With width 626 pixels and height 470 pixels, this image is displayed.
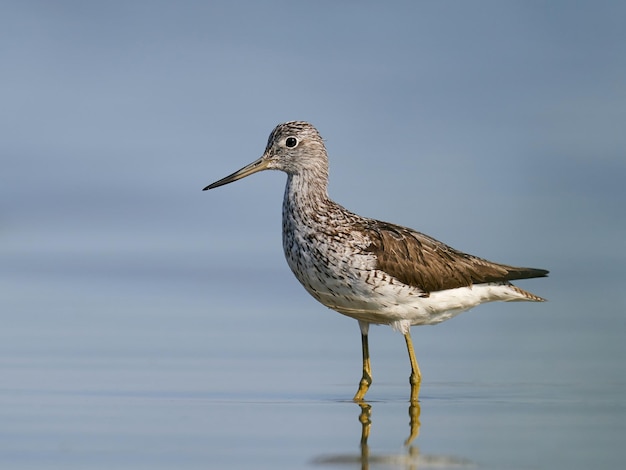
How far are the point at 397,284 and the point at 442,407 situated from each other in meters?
1.60

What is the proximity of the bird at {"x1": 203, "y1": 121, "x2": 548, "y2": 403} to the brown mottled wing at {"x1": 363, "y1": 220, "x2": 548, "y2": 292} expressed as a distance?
1cm

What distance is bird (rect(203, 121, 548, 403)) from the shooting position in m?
12.2

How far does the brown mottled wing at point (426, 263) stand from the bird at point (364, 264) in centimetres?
1

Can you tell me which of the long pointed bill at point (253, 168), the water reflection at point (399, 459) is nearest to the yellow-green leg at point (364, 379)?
the long pointed bill at point (253, 168)

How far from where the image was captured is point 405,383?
44.1 feet

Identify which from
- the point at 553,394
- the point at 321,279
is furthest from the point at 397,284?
the point at 553,394

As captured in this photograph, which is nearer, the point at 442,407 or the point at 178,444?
the point at 178,444

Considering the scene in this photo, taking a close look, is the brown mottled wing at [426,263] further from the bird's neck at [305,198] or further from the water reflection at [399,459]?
the water reflection at [399,459]

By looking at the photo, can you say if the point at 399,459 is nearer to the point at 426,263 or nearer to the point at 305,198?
the point at 426,263

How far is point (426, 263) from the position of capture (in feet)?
42.5

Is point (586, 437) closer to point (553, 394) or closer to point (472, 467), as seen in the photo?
point (472, 467)

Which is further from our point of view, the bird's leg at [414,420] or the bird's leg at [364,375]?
the bird's leg at [364,375]

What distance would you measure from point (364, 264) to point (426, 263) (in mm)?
1085

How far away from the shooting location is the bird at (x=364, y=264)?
12180mm
